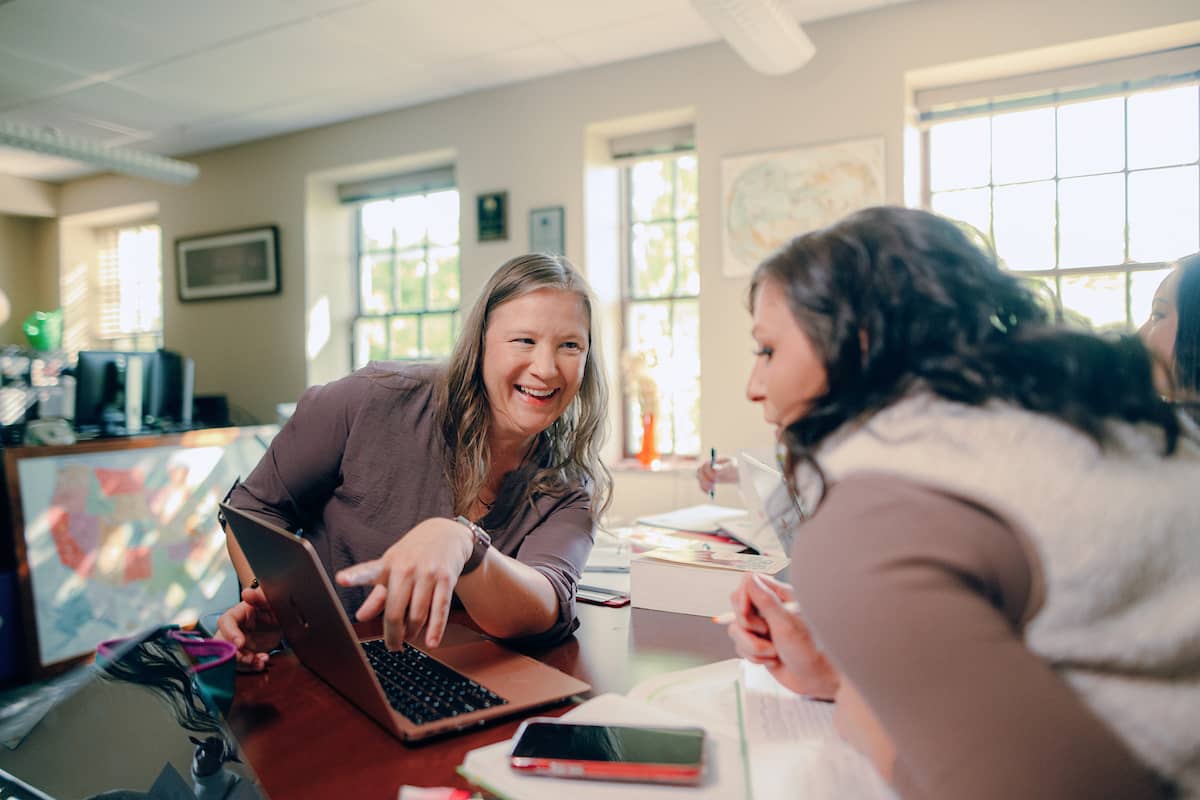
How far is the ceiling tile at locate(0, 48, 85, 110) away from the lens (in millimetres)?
4156

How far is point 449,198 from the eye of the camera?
17.0 ft

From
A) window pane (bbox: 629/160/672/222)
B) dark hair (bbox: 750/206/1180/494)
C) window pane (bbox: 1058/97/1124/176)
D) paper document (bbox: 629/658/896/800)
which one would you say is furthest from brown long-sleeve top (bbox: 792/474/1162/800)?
window pane (bbox: 629/160/672/222)

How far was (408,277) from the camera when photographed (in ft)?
17.7

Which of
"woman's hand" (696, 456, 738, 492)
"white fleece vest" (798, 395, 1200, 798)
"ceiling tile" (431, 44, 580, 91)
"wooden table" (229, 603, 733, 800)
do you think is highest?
"ceiling tile" (431, 44, 580, 91)

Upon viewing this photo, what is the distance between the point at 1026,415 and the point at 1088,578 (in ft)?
0.38

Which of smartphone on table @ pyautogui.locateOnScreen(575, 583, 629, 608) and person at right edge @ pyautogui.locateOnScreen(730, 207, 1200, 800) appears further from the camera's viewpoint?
smartphone on table @ pyautogui.locateOnScreen(575, 583, 629, 608)

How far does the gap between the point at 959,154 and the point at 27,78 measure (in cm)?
485

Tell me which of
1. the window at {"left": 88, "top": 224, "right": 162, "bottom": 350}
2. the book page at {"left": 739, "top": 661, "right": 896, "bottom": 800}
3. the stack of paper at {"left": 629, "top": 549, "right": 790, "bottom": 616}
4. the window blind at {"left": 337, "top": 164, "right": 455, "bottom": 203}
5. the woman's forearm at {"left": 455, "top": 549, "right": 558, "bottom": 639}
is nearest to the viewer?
the book page at {"left": 739, "top": 661, "right": 896, "bottom": 800}

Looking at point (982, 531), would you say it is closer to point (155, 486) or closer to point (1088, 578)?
point (1088, 578)

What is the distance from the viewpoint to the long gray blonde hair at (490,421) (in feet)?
5.05

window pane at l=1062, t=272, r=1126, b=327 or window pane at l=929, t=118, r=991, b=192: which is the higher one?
window pane at l=929, t=118, r=991, b=192

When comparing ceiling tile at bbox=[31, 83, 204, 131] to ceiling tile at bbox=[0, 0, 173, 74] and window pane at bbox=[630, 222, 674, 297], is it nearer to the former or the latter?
ceiling tile at bbox=[0, 0, 173, 74]

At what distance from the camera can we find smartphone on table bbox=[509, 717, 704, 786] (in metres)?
0.71

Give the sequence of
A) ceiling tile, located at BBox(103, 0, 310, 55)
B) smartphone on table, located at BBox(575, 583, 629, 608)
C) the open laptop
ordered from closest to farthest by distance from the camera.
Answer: the open laptop
smartphone on table, located at BBox(575, 583, 629, 608)
ceiling tile, located at BBox(103, 0, 310, 55)
